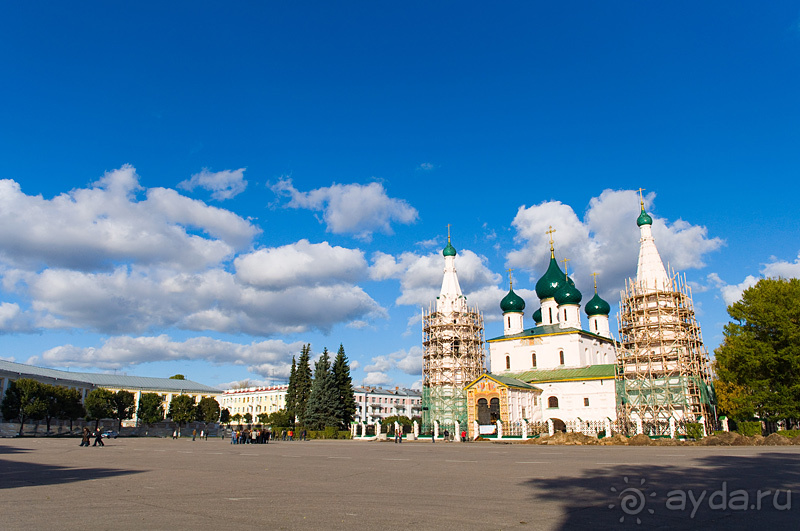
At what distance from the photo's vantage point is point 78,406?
62.4m

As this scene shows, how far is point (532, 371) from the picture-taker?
57312 millimetres

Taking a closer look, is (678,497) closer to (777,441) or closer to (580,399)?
(777,441)

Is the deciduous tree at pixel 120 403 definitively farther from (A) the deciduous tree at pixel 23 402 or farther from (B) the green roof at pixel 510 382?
(B) the green roof at pixel 510 382

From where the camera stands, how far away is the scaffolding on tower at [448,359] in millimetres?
57656

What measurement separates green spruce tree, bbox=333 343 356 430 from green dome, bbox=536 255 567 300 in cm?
2194

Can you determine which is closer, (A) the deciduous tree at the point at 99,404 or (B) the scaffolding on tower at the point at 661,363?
(B) the scaffolding on tower at the point at 661,363

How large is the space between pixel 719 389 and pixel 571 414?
1652cm

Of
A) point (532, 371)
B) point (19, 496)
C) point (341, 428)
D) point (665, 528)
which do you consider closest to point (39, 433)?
point (341, 428)

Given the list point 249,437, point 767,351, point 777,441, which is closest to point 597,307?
point 767,351


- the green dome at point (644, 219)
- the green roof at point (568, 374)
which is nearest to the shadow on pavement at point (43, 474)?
the green roof at point (568, 374)

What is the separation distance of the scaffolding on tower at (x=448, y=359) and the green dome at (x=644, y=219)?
18.9 meters

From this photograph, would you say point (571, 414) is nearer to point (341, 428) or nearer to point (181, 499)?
point (341, 428)

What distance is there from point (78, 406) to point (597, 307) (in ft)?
189

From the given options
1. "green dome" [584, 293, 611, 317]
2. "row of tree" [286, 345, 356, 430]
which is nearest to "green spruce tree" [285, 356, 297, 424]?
"row of tree" [286, 345, 356, 430]
